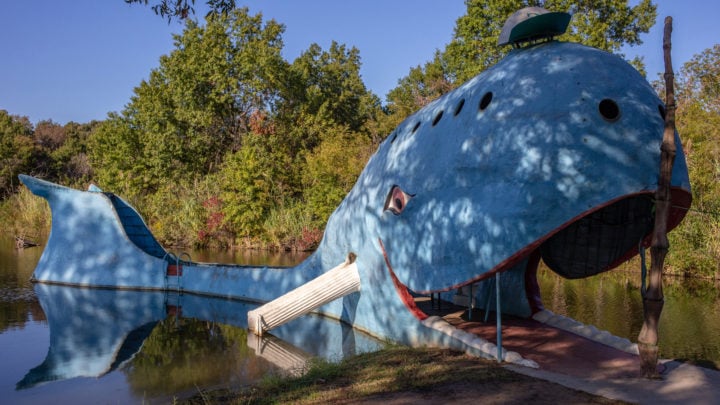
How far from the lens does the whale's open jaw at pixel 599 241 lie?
7.14 m

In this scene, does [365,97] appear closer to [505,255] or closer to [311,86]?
[311,86]

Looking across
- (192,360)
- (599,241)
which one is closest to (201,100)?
(192,360)

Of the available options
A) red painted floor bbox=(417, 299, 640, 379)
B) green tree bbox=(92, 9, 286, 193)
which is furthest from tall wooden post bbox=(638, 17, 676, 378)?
green tree bbox=(92, 9, 286, 193)

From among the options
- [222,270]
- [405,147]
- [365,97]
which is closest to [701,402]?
[405,147]

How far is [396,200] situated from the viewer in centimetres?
919

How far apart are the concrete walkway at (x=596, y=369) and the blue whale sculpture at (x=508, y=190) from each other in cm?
88

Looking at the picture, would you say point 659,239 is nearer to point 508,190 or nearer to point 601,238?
point 508,190

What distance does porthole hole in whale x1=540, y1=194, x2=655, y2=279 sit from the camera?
780 cm

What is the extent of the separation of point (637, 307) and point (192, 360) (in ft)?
32.1

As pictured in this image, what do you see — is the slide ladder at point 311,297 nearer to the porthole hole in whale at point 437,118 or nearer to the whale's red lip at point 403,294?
the whale's red lip at point 403,294

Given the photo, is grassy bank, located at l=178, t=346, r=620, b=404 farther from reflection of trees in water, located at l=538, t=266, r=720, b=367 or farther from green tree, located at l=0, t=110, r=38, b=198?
green tree, located at l=0, t=110, r=38, b=198

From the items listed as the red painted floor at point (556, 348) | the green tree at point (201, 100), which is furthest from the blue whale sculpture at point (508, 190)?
the green tree at point (201, 100)

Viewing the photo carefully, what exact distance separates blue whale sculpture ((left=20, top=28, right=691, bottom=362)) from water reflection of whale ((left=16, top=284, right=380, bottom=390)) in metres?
0.93

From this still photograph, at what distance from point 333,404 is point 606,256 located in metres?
4.63
